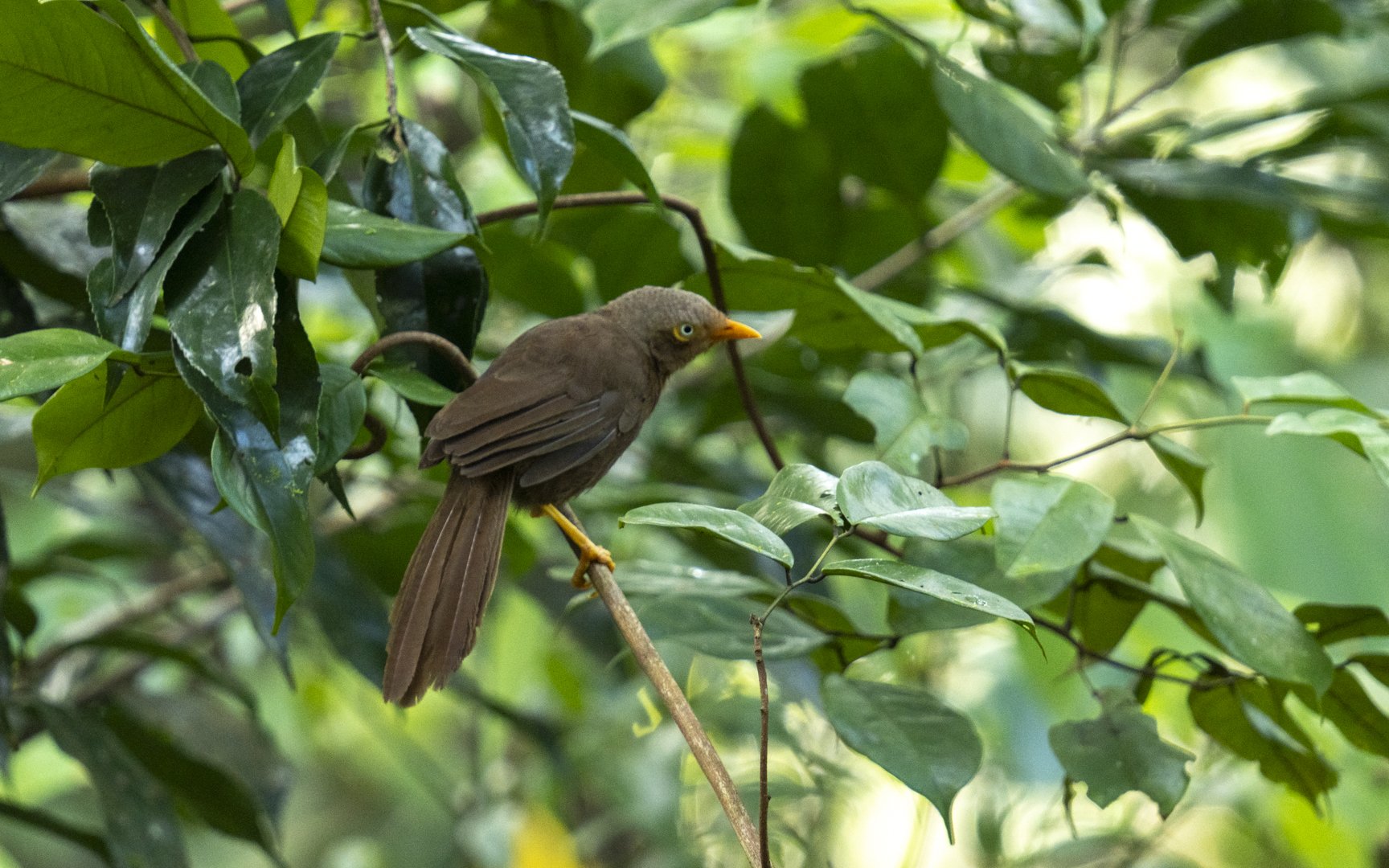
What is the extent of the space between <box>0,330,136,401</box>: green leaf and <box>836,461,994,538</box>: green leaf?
2.57 ft

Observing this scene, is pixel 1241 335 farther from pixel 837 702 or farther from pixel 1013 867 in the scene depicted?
pixel 837 702

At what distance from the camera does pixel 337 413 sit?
129cm

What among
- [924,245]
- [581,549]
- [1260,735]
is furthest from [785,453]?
[1260,735]

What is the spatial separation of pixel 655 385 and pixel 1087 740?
1.00 metres

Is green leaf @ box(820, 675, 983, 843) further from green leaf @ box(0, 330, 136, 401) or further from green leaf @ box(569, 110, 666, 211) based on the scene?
green leaf @ box(0, 330, 136, 401)

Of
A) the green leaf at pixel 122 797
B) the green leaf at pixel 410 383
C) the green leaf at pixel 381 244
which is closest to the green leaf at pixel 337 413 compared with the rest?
the green leaf at pixel 410 383

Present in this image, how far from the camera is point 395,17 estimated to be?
1679 millimetres

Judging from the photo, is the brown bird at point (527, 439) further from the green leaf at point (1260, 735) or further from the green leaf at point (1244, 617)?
the green leaf at point (1260, 735)

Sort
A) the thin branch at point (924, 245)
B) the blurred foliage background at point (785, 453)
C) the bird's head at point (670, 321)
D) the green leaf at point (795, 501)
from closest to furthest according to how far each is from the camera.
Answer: the green leaf at point (795, 501)
the bird's head at point (670, 321)
the blurred foliage background at point (785, 453)
the thin branch at point (924, 245)

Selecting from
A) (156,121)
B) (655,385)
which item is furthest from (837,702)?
(156,121)

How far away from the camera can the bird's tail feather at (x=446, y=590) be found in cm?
140

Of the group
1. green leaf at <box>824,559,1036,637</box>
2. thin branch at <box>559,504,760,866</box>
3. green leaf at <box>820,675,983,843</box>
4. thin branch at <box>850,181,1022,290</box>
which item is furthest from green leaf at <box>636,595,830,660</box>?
thin branch at <box>850,181,1022,290</box>

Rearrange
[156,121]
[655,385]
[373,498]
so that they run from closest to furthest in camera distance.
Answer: [156,121] < [655,385] < [373,498]

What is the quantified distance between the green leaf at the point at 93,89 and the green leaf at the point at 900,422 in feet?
2.99
